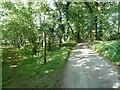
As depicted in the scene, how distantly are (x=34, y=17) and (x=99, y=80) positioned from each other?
575 cm

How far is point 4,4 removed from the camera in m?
7.34

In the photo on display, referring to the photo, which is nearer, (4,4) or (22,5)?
(4,4)

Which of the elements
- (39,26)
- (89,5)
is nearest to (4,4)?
(39,26)

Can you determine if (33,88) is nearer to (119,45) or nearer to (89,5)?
(119,45)

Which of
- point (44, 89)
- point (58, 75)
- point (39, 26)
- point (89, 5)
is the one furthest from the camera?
point (89, 5)

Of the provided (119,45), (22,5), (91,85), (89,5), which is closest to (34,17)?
(22,5)

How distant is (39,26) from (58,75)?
12.8 feet

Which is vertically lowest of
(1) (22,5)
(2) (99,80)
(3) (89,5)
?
(2) (99,80)

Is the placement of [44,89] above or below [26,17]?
below

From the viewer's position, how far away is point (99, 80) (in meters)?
4.80

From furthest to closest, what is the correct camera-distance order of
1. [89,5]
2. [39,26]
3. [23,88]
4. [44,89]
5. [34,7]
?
[89,5], [39,26], [34,7], [23,88], [44,89]

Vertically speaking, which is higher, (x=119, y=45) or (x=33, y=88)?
(x=119, y=45)

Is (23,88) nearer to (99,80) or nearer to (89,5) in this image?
(99,80)

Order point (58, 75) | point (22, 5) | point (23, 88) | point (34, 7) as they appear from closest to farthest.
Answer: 1. point (23, 88)
2. point (58, 75)
3. point (34, 7)
4. point (22, 5)
